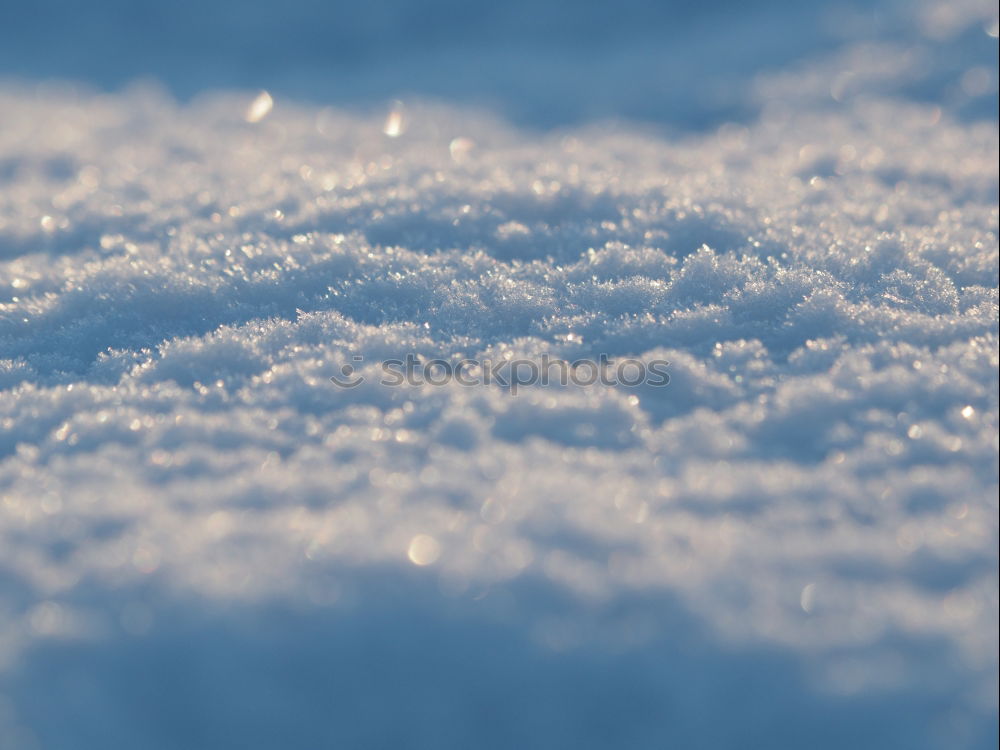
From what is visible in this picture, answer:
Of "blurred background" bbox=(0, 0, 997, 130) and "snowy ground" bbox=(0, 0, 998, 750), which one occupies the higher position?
"blurred background" bbox=(0, 0, 997, 130)

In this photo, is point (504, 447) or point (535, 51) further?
point (535, 51)

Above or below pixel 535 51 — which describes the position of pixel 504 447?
below

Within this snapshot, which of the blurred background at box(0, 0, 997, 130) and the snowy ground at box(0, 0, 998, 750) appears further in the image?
the blurred background at box(0, 0, 997, 130)

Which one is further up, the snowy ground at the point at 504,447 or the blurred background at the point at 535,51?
the blurred background at the point at 535,51

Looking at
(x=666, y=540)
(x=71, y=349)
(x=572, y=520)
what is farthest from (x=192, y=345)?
(x=666, y=540)

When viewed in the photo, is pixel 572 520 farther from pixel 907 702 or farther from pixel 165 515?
pixel 165 515
